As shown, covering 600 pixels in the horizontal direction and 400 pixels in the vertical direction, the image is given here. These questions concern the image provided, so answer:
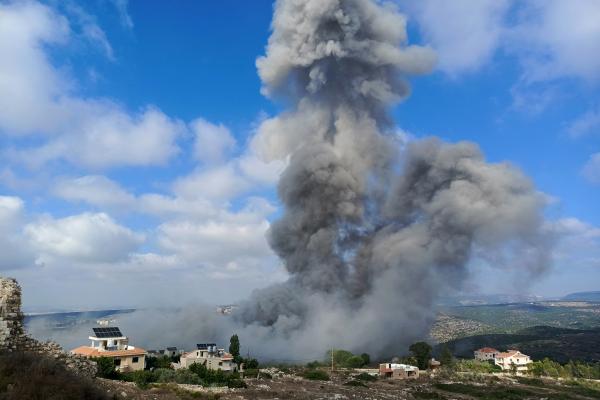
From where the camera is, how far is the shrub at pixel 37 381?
9461mm

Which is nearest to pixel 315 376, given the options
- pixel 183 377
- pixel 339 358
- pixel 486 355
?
pixel 339 358

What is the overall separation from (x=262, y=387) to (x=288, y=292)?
4081 centimetres

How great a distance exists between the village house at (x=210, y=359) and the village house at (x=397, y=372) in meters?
17.2

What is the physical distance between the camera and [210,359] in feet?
152

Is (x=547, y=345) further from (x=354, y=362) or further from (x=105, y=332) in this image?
(x=105, y=332)

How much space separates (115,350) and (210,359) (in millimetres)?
10557

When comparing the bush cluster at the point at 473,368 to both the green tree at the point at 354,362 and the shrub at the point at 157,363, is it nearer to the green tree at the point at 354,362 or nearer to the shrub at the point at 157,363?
the green tree at the point at 354,362

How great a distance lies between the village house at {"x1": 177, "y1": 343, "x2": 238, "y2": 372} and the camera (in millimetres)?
45531

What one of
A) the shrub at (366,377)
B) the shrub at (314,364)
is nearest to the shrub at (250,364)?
the shrub at (314,364)

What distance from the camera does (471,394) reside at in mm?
40625

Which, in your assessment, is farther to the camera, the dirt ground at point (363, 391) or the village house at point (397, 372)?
the village house at point (397, 372)

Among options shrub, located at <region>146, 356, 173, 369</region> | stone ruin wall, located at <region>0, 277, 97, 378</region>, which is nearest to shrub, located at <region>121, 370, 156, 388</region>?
shrub, located at <region>146, 356, 173, 369</region>

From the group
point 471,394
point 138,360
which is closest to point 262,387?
point 138,360

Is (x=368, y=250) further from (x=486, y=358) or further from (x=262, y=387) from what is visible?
(x=262, y=387)
